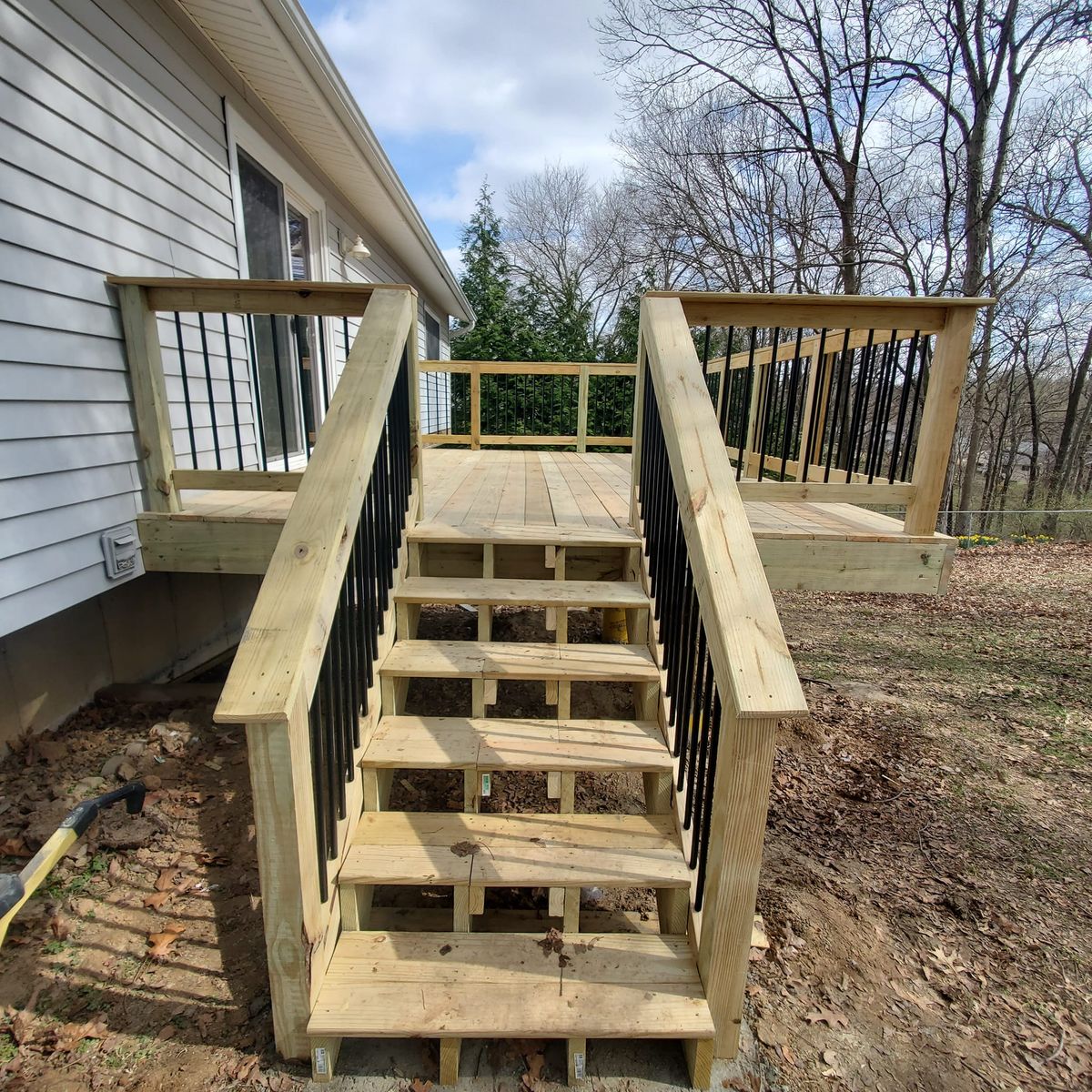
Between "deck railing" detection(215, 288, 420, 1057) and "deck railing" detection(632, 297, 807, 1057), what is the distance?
0.88m

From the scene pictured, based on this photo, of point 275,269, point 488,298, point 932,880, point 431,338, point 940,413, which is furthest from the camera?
point 488,298

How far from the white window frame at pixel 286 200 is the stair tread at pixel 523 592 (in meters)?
0.99

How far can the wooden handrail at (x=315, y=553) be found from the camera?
3.95 ft

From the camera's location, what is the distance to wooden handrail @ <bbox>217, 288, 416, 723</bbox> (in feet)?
3.95

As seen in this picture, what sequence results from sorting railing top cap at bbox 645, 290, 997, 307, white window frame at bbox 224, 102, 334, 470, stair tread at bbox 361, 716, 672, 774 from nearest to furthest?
1. stair tread at bbox 361, 716, 672, 774
2. railing top cap at bbox 645, 290, 997, 307
3. white window frame at bbox 224, 102, 334, 470

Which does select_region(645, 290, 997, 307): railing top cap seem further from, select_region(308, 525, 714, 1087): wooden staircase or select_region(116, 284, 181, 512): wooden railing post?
select_region(116, 284, 181, 512): wooden railing post

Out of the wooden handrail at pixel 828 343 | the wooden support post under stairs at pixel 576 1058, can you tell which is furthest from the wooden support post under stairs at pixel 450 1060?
the wooden handrail at pixel 828 343

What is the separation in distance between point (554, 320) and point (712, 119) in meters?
6.14

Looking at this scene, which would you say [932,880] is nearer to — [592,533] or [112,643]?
[592,533]

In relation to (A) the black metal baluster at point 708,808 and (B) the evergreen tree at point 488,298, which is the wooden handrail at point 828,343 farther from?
(B) the evergreen tree at point 488,298

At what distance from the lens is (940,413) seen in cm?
239

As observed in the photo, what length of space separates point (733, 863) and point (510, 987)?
2.04 ft

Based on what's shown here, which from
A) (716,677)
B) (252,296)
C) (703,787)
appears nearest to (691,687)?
(703,787)

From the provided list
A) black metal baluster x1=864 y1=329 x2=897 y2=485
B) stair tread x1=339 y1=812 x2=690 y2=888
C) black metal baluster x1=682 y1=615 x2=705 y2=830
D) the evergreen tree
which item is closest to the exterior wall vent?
stair tread x1=339 y1=812 x2=690 y2=888
